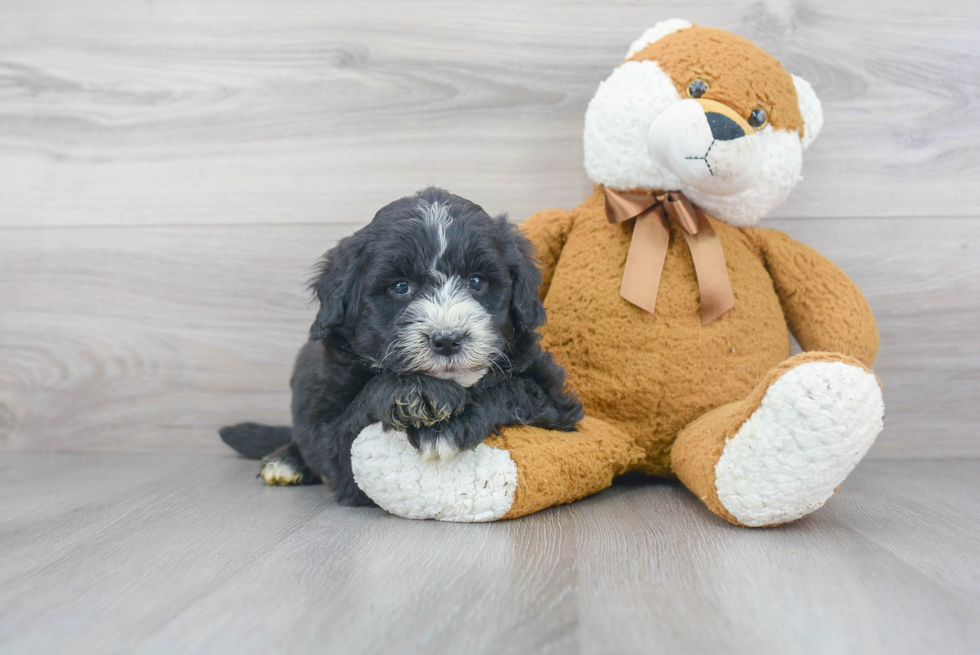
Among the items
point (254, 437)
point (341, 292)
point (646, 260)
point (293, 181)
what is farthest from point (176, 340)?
point (646, 260)

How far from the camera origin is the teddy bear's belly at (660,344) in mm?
1627

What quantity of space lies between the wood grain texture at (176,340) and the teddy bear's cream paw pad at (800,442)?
41.6 inches

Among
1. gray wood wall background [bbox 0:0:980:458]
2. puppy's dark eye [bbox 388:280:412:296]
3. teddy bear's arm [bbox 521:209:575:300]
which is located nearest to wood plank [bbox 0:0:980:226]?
gray wood wall background [bbox 0:0:980:458]

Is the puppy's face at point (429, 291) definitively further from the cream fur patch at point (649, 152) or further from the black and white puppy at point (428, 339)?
the cream fur patch at point (649, 152)

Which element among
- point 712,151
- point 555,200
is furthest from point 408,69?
point 712,151

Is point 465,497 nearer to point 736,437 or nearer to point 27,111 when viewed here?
point 736,437

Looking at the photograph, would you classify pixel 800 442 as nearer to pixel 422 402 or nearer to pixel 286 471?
pixel 422 402

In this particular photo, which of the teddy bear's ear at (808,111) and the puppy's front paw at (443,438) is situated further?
the teddy bear's ear at (808,111)

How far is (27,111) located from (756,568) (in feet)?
8.10

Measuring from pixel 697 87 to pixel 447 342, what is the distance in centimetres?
86

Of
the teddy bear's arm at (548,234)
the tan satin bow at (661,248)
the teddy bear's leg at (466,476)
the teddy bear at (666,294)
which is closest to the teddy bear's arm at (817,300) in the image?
the teddy bear at (666,294)

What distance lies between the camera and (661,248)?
1.67 metres

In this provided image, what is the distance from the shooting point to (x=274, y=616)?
38.0 inches

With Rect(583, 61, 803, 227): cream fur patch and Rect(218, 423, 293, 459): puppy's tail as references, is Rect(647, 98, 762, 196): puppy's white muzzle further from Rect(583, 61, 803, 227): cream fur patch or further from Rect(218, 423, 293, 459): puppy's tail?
Rect(218, 423, 293, 459): puppy's tail
